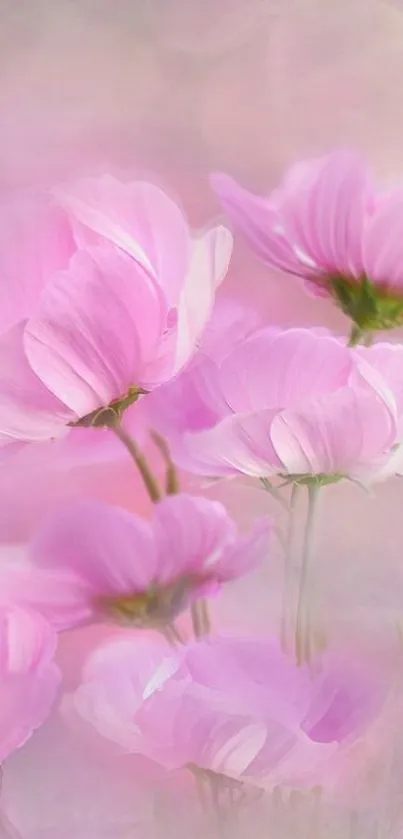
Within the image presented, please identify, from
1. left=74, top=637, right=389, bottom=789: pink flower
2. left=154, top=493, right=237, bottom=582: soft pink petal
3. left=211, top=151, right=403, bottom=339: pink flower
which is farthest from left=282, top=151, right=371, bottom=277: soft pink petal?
left=74, top=637, right=389, bottom=789: pink flower

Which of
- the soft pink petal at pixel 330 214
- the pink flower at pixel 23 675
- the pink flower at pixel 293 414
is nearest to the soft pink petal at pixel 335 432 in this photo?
the pink flower at pixel 293 414

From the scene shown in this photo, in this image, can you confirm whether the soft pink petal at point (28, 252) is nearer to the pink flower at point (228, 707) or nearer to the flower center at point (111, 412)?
the flower center at point (111, 412)

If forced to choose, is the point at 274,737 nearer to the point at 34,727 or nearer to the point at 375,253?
the point at 34,727

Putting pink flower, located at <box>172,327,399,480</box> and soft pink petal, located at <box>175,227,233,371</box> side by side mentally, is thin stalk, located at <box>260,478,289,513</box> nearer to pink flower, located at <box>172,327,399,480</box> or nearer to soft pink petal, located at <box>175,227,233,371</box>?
pink flower, located at <box>172,327,399,480</box>

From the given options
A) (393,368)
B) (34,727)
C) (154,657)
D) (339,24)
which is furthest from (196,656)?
(339,24)

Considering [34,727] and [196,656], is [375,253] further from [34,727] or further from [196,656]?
[34,727]

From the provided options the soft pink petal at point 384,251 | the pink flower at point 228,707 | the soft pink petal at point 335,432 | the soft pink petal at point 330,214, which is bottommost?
the pink flower at point 228,707

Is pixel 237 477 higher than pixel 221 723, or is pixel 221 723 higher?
pixel 237 477

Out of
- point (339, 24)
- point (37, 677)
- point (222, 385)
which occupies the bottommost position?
point (37, 677)

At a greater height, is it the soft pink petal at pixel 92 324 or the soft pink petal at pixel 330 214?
the soft pink petal at pixel 92 324
